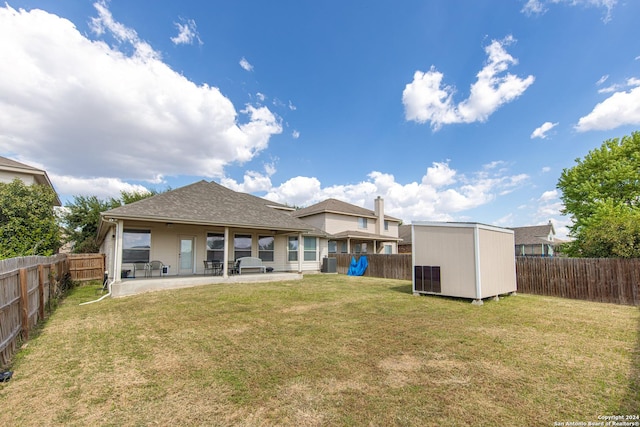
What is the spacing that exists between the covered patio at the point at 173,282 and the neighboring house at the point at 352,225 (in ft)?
30.8

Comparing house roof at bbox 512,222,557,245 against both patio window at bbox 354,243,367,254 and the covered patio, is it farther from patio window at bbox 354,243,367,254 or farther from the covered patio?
the covered patio

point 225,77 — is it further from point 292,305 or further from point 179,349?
point 179,349

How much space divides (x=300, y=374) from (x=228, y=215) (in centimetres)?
1059

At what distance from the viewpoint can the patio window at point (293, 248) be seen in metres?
17.8

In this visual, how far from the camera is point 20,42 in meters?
9.27

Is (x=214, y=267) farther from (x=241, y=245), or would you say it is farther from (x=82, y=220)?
(x=82, y=220)

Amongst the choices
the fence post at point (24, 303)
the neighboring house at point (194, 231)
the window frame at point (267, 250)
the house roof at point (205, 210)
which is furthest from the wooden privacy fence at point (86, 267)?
the fence post at point (24, 303)

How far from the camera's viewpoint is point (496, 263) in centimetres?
988

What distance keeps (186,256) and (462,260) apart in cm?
1198

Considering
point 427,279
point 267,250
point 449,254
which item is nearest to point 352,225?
point 267,250

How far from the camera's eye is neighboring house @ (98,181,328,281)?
440 inches

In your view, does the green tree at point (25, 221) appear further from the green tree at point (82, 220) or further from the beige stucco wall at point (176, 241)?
the green tree at point (82, 220)

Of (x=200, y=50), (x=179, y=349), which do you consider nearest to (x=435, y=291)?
(x=179, y=349)

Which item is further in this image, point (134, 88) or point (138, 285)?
point (134, 88)
